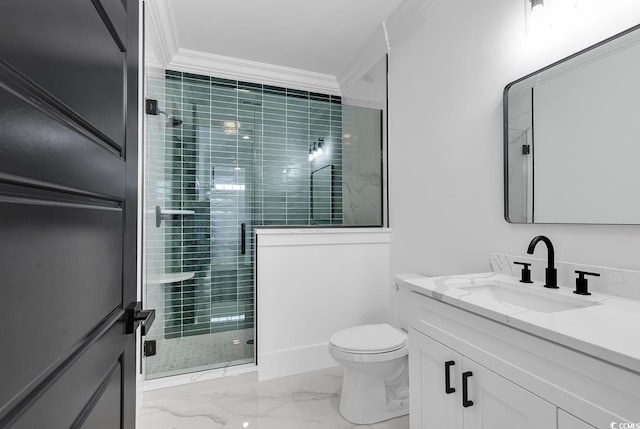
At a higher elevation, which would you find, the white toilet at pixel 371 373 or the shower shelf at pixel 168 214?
the shower shelf at pixel 168 214

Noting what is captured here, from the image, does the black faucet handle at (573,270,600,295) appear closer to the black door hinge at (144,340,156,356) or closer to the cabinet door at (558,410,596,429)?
the cabinet door at (558,410,596,429)

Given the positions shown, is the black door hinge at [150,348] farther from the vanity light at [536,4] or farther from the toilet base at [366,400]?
the vanity light at [536,4]

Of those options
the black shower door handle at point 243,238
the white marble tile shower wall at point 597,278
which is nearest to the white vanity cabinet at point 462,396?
the white marble tile shower wall at point 597,278

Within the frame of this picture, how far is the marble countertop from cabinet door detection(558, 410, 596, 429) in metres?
0.17

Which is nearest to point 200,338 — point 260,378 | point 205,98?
point 260,378

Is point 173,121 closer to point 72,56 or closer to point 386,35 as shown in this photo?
point 386,35

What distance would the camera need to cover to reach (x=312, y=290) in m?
2.34

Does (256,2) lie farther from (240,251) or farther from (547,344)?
(547,344)

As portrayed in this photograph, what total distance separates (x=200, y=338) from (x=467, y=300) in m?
2.13

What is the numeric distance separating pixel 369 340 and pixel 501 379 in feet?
2.93

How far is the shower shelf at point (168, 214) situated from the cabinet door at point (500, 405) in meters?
→ 1.97

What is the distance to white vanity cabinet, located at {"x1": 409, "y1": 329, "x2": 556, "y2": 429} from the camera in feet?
2.81

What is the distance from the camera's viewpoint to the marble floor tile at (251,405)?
5.57 ft

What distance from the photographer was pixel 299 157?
284cm
